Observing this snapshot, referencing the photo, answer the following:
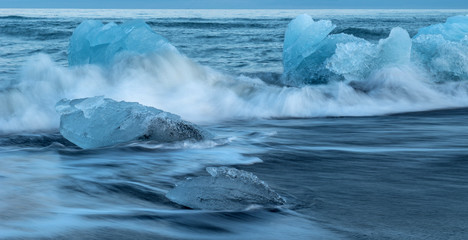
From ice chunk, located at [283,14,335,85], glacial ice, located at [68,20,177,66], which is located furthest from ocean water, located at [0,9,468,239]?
ice chunk, located at [283,14,335,85]

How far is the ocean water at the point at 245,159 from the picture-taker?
2.56 m

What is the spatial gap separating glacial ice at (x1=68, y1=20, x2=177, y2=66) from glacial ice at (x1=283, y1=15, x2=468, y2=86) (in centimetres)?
211

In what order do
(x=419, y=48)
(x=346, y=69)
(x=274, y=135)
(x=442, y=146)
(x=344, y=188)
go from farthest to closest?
(x=419, y=48)
(x=346, y=69)
(x=274, y=135)
(x=442, y=146)
(x=344, y=188)

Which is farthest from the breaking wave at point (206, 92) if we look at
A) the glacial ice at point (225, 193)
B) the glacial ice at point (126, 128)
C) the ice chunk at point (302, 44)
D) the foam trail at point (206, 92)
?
the glacial ice at point (225, 193)

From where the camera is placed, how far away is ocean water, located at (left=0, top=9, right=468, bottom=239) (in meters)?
2.56

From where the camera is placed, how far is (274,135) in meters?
5.20

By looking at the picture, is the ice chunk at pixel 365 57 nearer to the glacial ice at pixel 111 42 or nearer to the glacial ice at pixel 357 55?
the glacial ice at pixel 357 55

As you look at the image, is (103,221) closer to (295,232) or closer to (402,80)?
(295,232)

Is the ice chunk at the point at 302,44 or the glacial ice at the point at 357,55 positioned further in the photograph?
the ice chunk at the point at 302,44

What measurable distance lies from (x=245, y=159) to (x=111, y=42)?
4.33 m

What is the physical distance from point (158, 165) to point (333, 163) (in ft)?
4.09

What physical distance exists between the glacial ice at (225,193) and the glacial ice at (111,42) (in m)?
5.15

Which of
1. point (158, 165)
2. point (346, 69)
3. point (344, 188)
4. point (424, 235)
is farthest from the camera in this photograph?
point (346, 69)

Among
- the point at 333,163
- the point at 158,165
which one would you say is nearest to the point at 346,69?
the point at 333,163
